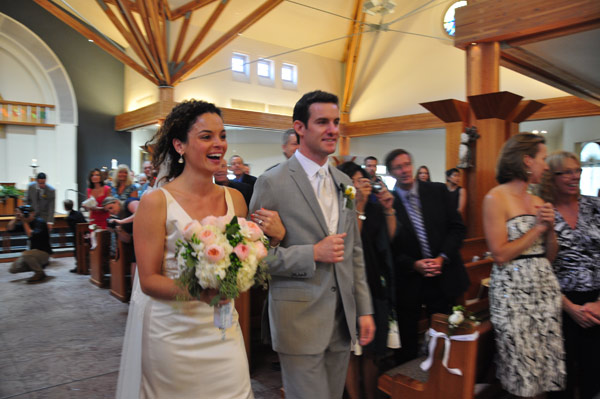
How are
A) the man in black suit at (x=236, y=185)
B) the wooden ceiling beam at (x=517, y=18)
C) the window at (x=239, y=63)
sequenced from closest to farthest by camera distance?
the man in black suit at (x=236, y=185) < the wooden ceiling beam at (x=517, y=18) < the window at (x=239, y=63)

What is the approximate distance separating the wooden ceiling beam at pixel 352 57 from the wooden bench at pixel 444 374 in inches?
581

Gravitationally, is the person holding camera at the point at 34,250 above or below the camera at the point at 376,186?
below

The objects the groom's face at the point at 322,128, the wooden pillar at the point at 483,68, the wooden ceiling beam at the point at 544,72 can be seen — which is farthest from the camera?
the wooden ceiling beam at the point at 544,72

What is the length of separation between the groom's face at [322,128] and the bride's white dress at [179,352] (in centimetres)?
67

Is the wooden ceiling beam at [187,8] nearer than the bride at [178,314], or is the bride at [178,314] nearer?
the bride at [178,314]

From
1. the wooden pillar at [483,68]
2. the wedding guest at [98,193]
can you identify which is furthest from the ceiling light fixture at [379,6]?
the wedding guest at [98,193]

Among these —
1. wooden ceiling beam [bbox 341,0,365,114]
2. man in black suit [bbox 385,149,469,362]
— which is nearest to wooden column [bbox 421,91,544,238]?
man in black suit [bbox 385,149,469,362]

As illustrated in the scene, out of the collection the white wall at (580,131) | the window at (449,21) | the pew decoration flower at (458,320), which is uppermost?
the window at (449,21)

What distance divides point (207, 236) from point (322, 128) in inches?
30.5

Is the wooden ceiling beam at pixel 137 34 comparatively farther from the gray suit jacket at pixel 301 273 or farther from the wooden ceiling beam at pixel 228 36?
the gray suit jacket at pixel 301 273

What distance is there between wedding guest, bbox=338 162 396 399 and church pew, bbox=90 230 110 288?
547 cm

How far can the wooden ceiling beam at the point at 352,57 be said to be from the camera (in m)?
16.0

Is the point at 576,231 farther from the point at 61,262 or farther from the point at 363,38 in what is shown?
the point at 363,38

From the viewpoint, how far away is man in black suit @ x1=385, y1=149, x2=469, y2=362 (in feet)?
10.5
